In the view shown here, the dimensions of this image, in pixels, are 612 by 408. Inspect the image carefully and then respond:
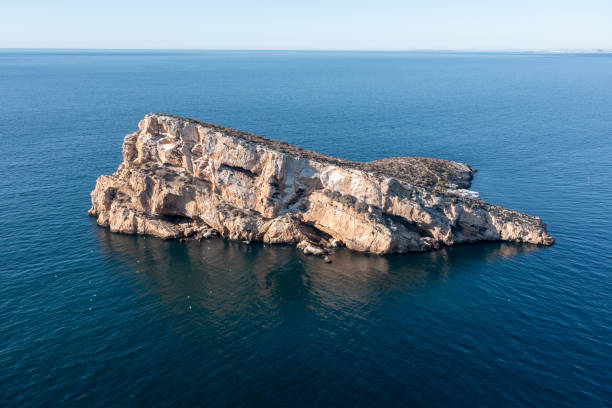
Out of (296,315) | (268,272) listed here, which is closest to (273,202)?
(268,272)

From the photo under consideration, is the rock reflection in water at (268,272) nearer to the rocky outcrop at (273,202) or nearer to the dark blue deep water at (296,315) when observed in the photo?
the dark blue deep water at (296,315)

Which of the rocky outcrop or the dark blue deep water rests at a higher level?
the rocky outcrop

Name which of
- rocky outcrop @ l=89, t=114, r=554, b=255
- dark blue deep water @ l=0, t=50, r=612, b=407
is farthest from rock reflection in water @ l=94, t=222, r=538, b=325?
rocky outcrop @ l=89, t=114, r=554, b=255

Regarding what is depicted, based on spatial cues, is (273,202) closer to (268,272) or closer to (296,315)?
(268,272)

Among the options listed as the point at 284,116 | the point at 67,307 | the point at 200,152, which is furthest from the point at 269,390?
the point at 284,116

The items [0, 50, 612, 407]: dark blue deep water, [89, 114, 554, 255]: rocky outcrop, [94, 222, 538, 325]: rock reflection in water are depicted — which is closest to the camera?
[0, 50, 612, 407]: dark blue deep water

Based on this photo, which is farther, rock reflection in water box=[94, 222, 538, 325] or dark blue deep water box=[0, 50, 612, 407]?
rock reflection in water box=[94, 222, 538, 325]

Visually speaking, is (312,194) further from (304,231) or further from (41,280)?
(41,280)

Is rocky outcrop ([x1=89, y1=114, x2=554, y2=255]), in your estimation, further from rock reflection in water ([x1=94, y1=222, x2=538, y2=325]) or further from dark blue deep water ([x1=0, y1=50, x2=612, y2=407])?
dark blue deep water ([x1=0, y1=50, x2=612, y2=407])

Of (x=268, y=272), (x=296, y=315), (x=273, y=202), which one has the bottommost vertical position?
(x=296, y=315)
